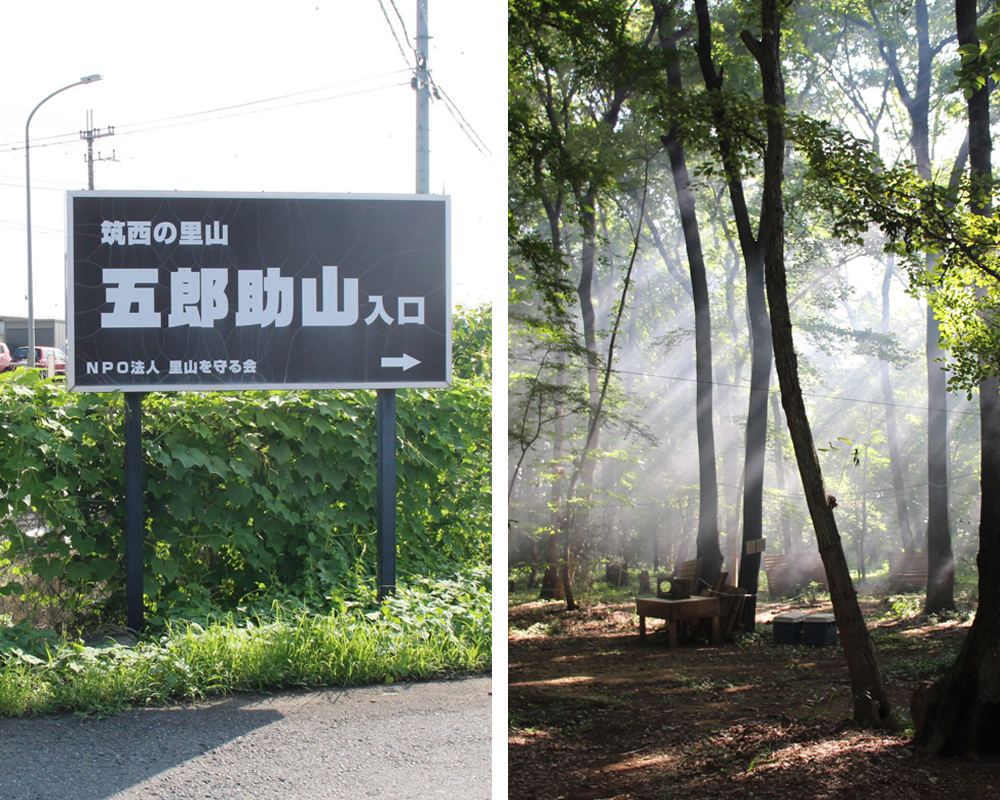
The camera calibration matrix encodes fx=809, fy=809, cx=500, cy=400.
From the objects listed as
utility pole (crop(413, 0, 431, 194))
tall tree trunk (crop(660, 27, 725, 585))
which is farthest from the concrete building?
tall tree trunk (crop(660, 27, 725, 585))

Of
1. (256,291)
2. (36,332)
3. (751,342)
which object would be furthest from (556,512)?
(36,332)

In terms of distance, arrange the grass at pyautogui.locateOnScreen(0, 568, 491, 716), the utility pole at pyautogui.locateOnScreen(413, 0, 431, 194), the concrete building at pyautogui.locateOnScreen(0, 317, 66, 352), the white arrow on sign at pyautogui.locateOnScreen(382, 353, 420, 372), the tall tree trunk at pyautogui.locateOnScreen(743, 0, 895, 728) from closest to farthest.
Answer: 1. the tall tree trunk at pyautogui.locateOnScreen(743, 0, 895, 728)
2. the grass at pyautogui.locateOnScreen(0, 568, 491, 716)
3. the white arrow on sign at pyautogui.locateOnScreen(382, 353, 420, 372)
4. the utility pole at pyautogui.locateOnScreen(413, 0, 431, 194)
5. the concrete building at pyautogui.locateOnScreen(0, 317, 66, 352)

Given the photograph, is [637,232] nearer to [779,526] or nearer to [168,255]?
[779,526]

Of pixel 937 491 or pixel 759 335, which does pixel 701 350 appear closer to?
pixel 759 335

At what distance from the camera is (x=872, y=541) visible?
204 centimetres

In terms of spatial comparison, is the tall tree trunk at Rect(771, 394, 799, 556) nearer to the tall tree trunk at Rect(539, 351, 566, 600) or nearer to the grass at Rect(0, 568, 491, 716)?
the tall tree trunk at Rect(539, 351, 566, 600)

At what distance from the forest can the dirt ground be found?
13 mm

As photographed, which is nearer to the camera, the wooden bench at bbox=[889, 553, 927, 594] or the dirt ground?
the dirt ground

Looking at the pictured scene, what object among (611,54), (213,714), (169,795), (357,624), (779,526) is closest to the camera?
(169,795)

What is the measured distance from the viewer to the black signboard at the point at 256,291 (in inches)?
121

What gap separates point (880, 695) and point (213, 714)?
1.87m

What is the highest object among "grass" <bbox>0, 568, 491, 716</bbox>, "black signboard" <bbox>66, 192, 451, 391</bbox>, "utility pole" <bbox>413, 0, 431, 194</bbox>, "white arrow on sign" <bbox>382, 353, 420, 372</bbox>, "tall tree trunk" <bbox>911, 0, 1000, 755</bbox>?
"utility pole" <bbox>413, 0, 431, 194</bbox>

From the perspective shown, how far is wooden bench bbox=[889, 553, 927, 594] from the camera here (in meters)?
2.01

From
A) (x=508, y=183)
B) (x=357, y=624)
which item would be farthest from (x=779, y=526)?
(x=357, y=624)
